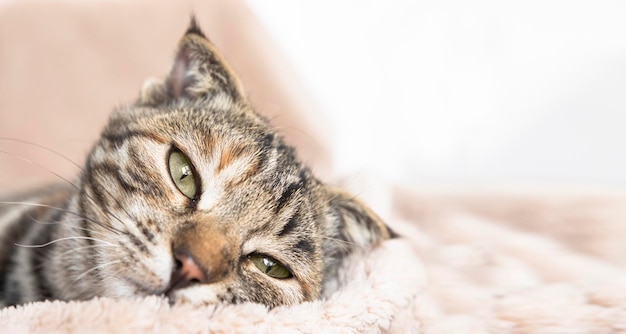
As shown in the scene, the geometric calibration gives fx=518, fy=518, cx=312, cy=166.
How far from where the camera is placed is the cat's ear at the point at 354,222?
811 mm

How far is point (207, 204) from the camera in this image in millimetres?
660

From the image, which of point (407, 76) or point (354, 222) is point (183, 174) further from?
point (407, 76)

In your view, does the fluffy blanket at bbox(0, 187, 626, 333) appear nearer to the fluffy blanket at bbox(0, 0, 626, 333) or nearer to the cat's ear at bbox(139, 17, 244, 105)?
the fluffy blanket at bbox(0, 0, 626, 333)

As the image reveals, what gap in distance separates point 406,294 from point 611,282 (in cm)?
34

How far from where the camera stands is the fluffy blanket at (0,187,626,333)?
1.85ft

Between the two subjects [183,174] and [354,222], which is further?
[354,222]

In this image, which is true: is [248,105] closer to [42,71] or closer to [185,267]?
[185,267]

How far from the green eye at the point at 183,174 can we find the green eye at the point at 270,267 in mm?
117

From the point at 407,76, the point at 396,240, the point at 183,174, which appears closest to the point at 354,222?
the point at 396,240

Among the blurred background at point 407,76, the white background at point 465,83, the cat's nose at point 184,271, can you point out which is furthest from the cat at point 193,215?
the white background at point 465,83

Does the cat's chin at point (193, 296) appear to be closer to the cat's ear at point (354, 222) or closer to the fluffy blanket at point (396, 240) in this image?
the fluffy blanket at point (396, 240)

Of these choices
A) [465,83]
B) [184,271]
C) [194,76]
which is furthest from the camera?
[465,83]

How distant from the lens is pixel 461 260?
39.7 inches

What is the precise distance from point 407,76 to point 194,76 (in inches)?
32.4
